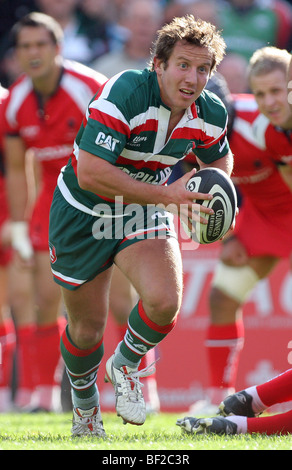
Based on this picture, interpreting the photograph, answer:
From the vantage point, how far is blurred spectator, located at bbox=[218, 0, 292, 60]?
9.94 meters

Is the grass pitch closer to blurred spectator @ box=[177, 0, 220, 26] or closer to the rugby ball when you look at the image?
the rugby ball

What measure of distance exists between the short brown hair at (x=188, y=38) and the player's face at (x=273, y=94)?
1.69 metres

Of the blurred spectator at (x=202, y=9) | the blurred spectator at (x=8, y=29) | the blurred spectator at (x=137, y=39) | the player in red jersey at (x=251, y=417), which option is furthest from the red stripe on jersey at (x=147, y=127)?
the blurred spectator at (x=8, y=29)

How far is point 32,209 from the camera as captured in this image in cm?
811

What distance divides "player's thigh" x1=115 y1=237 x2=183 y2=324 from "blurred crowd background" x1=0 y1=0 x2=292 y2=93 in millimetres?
5189

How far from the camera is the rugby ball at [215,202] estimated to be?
14.5ft

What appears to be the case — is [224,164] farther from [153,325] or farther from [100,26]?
[100,26]

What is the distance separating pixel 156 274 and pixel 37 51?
135 inches

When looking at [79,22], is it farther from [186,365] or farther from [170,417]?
[170,417]

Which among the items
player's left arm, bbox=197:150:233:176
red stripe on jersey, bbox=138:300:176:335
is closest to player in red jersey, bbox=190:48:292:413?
player's left arm, bbox=197:150:233:176

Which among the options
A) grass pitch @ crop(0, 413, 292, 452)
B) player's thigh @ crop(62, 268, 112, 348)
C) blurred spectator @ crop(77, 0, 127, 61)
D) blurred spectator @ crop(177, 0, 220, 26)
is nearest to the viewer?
grass pitch @ crop(0, 413, 292, 452)

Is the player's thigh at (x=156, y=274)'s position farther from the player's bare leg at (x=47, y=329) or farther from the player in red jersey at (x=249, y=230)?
the player's bare leg at (x=47, y=329)

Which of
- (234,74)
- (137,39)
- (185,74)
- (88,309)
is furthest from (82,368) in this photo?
(137,39)

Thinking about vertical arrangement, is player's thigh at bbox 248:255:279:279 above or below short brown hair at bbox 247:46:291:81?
below
